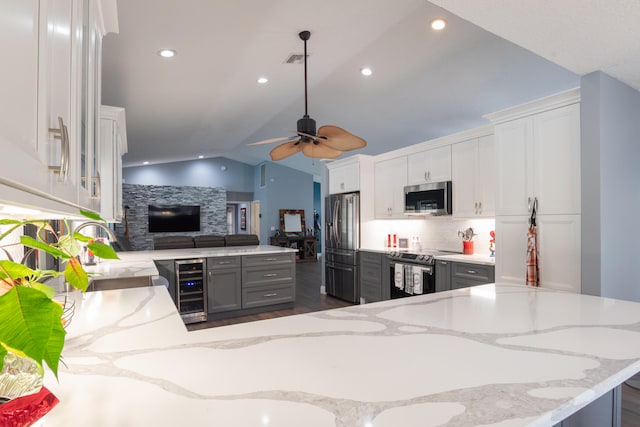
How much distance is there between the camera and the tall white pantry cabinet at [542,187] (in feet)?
8.77

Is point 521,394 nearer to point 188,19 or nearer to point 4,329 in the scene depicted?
point 4,329

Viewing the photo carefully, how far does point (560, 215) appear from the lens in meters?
2.73

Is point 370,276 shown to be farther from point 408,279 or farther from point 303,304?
point 303,304

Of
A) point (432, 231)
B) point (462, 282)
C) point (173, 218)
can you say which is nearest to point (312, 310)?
point (432, 231)

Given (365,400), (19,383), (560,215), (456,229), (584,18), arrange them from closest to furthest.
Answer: (19,383)
(365,400)
(584,18)
(560,215)
(456,229)

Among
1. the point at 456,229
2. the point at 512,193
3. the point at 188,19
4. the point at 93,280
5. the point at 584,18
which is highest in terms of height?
the point at 188,19

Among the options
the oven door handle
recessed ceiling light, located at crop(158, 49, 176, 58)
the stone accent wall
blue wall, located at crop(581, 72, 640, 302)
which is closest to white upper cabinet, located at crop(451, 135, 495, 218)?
blue wall, located at crop(581, 72, 640, 302)

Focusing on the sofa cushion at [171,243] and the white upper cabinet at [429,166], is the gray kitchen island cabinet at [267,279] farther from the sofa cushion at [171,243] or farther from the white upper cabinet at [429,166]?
the white upper cabinet at [429,166]

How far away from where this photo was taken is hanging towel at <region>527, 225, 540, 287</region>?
279 centimetres

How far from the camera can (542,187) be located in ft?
9.37

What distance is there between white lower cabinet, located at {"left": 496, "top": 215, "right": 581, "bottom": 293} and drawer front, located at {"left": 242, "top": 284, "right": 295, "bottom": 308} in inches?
103

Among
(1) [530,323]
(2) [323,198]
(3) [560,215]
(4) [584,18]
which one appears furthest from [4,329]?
(2) [323,198]

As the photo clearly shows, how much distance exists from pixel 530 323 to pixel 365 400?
2.76 feet

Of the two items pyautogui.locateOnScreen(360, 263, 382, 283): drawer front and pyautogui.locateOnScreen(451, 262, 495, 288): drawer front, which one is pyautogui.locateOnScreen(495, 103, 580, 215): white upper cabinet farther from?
pyautogui.locateOnScreen(360, 263, 382, 283): drawer front
